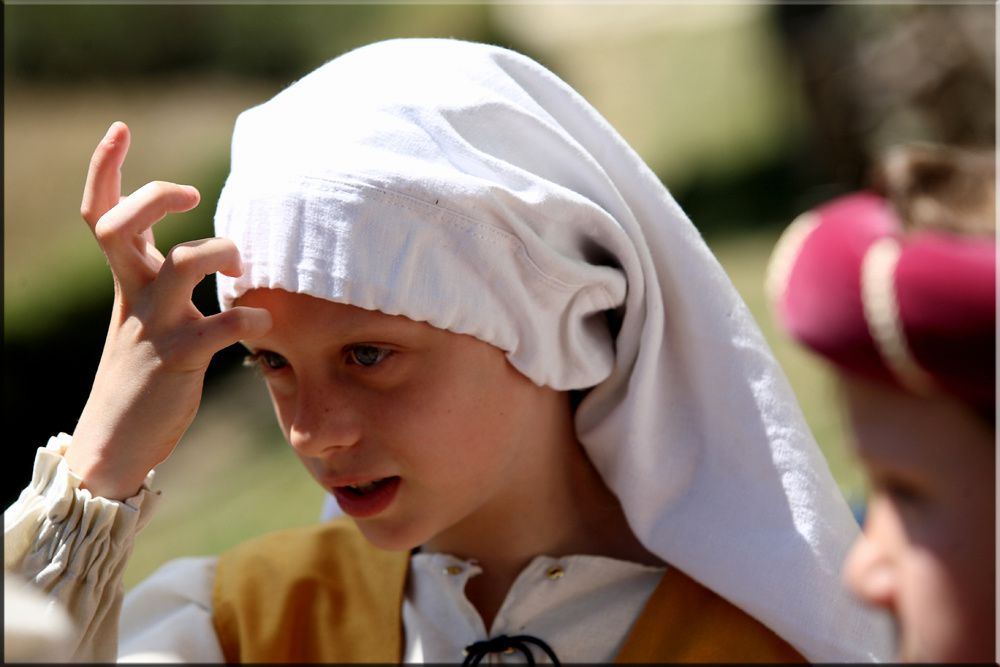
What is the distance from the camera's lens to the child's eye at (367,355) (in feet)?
5.82

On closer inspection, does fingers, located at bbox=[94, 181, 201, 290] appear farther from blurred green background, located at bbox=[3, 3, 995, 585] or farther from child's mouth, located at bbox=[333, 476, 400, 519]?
blurred green background, located at bbox=[3, 3, 995, 585]

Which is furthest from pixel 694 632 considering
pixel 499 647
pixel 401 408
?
pixel 401 408

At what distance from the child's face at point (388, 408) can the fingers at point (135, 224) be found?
166mm

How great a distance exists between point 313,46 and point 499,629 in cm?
739

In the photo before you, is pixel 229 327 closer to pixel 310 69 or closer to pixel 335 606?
pixel 335 606

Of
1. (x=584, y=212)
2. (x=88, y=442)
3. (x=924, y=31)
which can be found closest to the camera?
(x=88, y=442)

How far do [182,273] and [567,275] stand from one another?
55 cm

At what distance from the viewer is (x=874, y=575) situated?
1.12 meters

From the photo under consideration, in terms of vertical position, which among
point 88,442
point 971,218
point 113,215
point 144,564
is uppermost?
point 971,218

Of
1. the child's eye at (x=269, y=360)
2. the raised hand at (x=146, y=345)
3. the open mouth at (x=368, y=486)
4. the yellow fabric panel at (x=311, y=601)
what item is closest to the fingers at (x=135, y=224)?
the raised hand at (x=146, y=345)

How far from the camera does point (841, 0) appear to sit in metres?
9.16

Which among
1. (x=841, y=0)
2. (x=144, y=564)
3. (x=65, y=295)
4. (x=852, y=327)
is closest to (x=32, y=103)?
(x=65, y=295)

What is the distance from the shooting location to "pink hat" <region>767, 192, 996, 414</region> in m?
1.00

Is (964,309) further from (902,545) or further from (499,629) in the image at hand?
(499,629)
